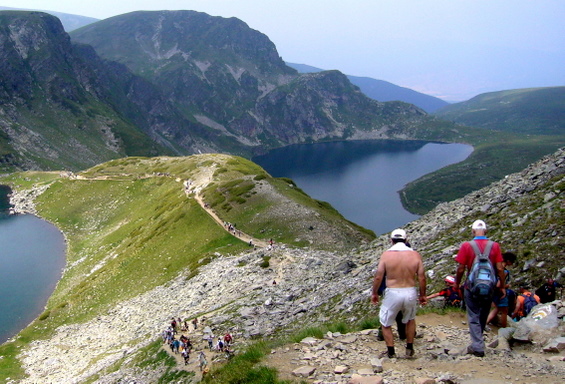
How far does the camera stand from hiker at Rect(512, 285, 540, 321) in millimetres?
15039

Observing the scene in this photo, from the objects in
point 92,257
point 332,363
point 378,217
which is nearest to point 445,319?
point 332,363

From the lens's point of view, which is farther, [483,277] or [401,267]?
[401,267]

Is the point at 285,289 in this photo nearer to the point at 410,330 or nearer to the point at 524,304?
the point at 524,304

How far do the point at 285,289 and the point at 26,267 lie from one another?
71.4 meters

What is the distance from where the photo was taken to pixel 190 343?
1141 inches

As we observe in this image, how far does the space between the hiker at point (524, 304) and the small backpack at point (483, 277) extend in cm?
401

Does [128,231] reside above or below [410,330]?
below

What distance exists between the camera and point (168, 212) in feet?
278

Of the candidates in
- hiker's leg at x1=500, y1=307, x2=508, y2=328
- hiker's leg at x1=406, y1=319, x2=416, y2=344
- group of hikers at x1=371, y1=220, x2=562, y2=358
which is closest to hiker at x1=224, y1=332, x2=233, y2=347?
group of hikers at x1=371, y1=220, x2=562, y2=358

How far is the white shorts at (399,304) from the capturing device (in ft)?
40.8

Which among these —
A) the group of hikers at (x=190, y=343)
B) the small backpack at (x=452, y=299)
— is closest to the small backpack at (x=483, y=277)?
the small backpack at (x=452, y=299)

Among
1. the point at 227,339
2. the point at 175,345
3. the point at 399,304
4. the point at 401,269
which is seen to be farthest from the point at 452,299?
the point at 175,345

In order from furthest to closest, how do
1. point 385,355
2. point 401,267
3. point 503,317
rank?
point 503,317 → point 385,355 → point 401,267

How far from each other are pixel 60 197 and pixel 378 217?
431ft
